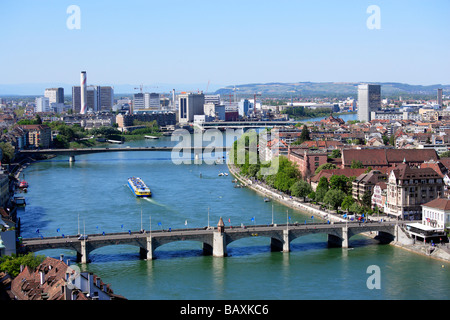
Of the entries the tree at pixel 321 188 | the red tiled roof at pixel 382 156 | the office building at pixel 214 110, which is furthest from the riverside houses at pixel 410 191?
the office building at pixel 214 110

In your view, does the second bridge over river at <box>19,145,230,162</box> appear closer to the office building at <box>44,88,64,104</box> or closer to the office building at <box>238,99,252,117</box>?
the office building at <box>238,99,252,117</box>

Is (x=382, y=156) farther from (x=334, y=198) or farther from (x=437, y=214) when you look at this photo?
(x=437, y=214)

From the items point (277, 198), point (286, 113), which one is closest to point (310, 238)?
point (277, 198)

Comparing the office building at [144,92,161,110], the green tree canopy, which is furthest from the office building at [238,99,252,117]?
the green tree canopy

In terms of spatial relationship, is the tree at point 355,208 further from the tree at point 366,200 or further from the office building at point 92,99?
the office building at point 92,99

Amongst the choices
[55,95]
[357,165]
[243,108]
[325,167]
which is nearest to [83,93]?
[55,95]
